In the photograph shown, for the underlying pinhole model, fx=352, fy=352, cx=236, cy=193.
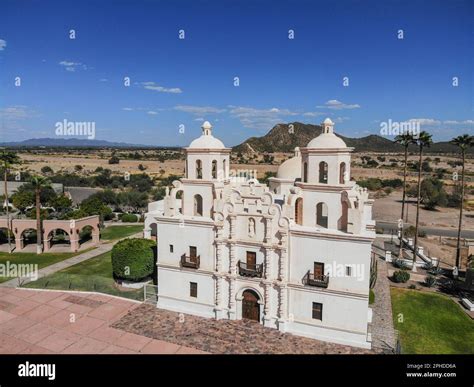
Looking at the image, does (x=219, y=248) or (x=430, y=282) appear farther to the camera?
(x=430, y=282)

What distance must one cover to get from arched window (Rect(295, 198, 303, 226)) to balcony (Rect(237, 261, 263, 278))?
3827 mm

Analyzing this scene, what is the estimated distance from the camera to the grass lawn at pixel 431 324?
22203 millimetres

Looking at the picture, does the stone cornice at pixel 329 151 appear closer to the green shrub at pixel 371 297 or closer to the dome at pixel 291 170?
the dome at pixel 291 170

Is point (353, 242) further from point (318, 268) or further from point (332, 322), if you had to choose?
point (332, 322)

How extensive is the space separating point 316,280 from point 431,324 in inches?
395

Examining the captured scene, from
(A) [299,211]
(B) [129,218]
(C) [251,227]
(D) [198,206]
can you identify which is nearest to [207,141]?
(D) [198,206]

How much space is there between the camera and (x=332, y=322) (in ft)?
72.3

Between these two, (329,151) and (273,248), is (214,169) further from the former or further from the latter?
(329,151)

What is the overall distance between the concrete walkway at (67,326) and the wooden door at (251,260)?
6193mm

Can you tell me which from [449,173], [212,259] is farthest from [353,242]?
[449,173]

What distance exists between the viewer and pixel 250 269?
23.7 metres

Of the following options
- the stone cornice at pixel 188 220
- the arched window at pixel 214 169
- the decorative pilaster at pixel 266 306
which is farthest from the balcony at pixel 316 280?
the arched window at pixel 214 169
